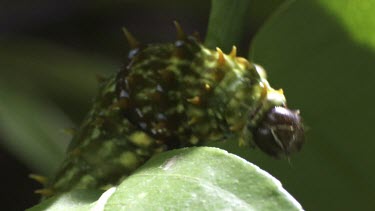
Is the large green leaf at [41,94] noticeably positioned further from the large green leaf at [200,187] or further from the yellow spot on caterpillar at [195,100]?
the large green leaf at [200,187]

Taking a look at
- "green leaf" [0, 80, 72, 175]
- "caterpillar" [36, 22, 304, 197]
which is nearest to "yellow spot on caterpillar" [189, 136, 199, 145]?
"caterpillar" [36, 22, 304, 197]

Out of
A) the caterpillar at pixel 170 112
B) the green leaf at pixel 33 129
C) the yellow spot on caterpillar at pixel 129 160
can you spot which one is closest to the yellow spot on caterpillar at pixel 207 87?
the caterpillar at pixel 170 112

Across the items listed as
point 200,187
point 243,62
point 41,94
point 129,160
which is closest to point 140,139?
point 129,160

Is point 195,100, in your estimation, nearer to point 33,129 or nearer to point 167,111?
point 167,111

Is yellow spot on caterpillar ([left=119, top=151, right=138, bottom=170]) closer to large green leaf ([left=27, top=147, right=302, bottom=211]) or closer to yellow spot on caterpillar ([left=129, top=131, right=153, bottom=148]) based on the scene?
yellow spot on caterpillar ([left=129, top=131, right=153, bottom=148])

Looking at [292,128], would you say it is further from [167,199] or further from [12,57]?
[12,57]

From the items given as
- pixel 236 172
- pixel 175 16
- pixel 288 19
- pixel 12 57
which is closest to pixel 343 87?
pixel 288 19
